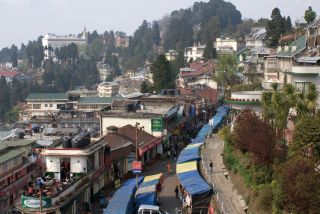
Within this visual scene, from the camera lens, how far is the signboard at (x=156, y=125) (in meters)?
48.7

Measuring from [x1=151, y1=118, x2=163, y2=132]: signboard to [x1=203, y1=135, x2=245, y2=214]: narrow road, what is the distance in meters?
6.14

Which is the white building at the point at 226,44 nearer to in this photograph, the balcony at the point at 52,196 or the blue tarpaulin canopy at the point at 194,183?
the blue tarpaulin canopy at the point at 194,183

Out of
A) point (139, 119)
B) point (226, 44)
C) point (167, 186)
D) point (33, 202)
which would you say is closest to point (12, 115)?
point (226, 44)

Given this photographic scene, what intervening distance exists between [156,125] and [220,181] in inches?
718

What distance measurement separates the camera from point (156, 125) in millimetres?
48812

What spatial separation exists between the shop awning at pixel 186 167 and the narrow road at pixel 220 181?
72 cm

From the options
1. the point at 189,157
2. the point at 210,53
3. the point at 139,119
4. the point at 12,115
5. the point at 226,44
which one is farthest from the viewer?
the point at 12,115

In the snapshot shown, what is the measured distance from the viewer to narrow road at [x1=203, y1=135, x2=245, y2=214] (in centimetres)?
2589

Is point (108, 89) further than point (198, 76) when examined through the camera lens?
Yes

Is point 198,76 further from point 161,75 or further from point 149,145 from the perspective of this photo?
point 149,145

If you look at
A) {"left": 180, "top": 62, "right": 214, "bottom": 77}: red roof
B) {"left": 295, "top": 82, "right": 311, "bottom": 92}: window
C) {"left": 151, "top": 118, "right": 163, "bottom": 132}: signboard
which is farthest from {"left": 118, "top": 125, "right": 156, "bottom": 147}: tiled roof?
{"left": 180, "top": 62, "right": 214, "bottom": 77}: red roof

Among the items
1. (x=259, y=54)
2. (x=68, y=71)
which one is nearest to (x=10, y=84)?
(x=68, y=71)

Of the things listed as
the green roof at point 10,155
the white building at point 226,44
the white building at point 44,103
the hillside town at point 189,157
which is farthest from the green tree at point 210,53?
the green roof at point 10,155

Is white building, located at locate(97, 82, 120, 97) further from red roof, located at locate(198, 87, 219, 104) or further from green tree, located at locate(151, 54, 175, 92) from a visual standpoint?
red roof, located at locate(198, 87, 219, 104)
